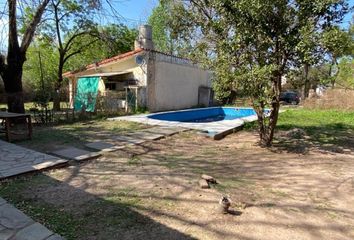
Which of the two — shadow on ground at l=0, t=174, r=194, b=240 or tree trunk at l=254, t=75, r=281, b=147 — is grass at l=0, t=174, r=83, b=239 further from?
tree trunk at l=254, t=75, r=281, b=147

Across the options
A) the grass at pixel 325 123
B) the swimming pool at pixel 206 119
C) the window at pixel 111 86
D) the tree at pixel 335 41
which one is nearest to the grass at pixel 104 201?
the swimming pool at pixel 206 119

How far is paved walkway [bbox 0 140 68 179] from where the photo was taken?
512 centimetres

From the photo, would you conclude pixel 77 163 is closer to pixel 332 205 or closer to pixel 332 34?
pixel 332 205

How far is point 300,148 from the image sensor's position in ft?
25.5

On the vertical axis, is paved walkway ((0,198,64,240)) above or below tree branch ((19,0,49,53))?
below

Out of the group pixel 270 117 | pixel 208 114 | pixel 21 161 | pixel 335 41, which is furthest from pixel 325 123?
pixel 21 161

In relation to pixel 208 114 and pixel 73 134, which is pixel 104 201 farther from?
pixel 208 114

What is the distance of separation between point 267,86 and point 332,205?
3.74 metres

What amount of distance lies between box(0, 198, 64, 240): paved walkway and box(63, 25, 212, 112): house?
10644 mm

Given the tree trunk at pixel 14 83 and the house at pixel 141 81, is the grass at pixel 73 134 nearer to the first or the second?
the tree trunk at pixel 14 83

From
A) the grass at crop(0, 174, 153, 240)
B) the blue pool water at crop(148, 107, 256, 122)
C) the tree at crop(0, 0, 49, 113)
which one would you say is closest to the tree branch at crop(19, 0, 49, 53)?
the tree at crop(0, 0, 49, 113)

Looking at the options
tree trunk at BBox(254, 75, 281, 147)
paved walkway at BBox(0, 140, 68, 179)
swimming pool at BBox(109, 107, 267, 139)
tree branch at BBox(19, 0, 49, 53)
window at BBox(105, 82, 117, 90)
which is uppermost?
tree branch at BBox(19, 0, 49, 53)

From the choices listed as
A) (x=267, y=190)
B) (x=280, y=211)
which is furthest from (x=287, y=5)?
(x=280, y=211)

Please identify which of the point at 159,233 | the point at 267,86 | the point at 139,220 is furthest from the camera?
the point at 267,86
